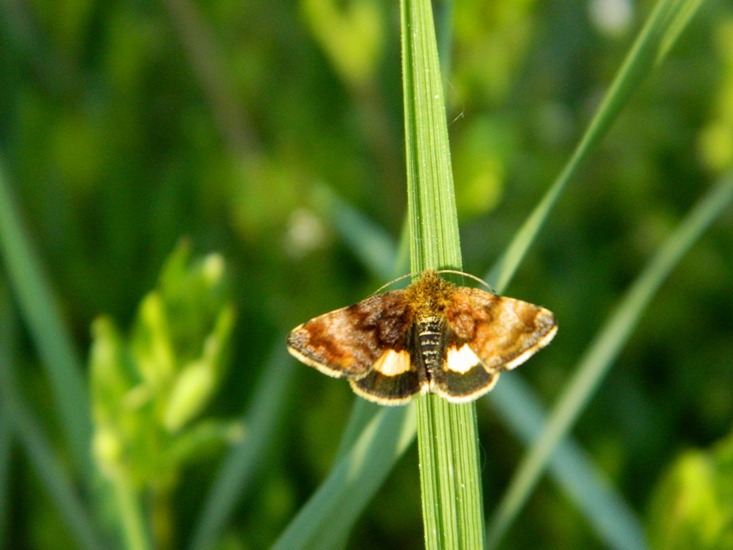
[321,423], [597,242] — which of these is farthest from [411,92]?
[597,242]

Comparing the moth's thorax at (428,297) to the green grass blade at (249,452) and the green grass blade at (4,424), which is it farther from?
the green grass blade at (4,424)

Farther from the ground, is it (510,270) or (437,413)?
(510,270)

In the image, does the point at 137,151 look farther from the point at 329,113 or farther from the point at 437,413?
the point at 437,413

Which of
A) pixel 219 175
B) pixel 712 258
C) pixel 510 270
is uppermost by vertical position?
pixel 712 258

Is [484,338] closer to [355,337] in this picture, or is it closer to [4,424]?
[355,337]

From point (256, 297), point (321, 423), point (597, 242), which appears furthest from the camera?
point (597, 242)

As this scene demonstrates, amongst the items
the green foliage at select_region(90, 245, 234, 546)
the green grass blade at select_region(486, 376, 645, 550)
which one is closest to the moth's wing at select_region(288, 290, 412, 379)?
the green foliage at select_region(90, 245, 234, 546)
